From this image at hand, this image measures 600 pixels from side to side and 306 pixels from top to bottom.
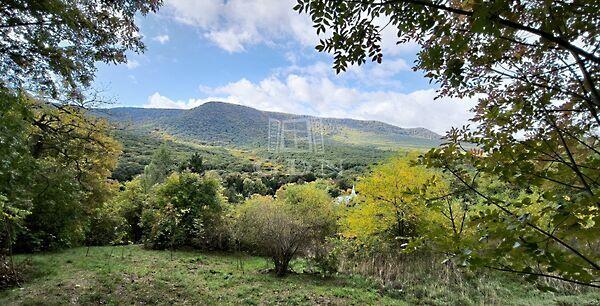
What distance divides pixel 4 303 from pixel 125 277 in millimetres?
3262

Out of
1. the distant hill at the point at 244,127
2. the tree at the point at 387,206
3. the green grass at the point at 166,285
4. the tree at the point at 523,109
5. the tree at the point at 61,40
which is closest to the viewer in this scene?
the tree at the point at 523,109

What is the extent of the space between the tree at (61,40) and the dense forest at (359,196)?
22 millimetres

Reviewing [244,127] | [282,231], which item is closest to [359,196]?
[282,231]

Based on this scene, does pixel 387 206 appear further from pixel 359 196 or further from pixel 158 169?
pixel 158 169

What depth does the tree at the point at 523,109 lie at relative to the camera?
59.2 inches

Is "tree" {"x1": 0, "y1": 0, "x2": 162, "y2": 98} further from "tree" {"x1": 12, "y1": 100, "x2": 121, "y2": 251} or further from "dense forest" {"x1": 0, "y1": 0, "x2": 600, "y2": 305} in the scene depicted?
"tree" {"x1": 12, "y1": 100, "x2": 121, "y2": 251}

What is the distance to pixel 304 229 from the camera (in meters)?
12.4

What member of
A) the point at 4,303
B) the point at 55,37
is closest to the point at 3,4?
the point at 55,37

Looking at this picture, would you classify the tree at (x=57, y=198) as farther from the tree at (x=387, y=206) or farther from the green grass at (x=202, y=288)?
the tree at (x=387, y=206)

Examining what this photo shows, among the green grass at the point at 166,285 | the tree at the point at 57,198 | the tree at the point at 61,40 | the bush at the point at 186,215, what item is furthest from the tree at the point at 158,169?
the tree at the point at 61,40

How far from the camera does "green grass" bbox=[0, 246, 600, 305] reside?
775cm

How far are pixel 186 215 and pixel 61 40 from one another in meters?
15.1

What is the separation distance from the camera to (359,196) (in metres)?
15.3

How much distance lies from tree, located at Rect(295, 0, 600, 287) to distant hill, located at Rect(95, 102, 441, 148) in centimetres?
12872
